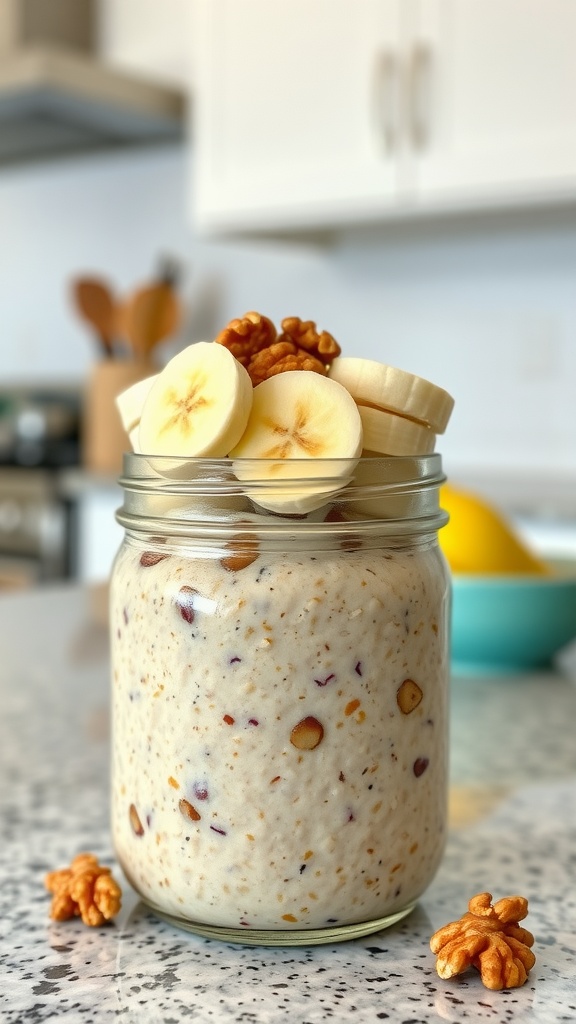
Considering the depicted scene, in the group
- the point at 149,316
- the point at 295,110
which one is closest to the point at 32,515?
the point at 149,316

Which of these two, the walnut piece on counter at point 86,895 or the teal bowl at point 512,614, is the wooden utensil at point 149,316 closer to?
the teal bowl at point 512,614

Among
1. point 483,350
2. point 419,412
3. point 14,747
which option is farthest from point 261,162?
point 419,412

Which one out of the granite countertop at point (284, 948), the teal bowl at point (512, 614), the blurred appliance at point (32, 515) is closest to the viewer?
the granite countertop at point (284, 948)

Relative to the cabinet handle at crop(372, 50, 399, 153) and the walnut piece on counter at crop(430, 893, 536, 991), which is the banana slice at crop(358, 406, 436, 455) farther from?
the cabinet handle at crop(372, 50, 399, 153)

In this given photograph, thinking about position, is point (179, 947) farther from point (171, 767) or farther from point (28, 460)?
point (28, 460)

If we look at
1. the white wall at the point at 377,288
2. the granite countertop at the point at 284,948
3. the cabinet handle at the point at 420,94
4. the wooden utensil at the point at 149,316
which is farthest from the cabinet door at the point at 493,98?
the granite countertop at the point at 284,948

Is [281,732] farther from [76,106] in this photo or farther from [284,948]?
[76,106]

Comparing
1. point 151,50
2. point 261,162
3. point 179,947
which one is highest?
point 151,50
